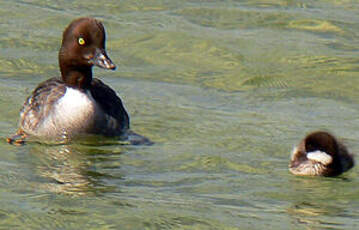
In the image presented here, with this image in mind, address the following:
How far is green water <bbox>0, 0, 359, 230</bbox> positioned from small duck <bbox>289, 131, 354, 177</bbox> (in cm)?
11

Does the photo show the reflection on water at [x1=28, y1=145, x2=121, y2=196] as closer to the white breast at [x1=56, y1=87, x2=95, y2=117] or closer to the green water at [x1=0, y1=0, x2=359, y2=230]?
the green water at [x1=0, y1=0, x2=359, y2=230]

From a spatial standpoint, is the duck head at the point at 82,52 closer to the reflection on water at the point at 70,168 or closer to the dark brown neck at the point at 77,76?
the dark brown neck at the point at 77,76

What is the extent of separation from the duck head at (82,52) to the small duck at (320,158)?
6.83 ft

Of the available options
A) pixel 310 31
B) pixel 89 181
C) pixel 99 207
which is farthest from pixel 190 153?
pixel 310 31

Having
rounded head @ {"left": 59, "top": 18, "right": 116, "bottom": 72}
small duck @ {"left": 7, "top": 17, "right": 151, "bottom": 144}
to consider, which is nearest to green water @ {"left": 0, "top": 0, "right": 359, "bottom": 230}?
small duck @ {"left": 7, "top": 17, "right": 151, "bottom": 144}

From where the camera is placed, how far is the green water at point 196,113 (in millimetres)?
8539

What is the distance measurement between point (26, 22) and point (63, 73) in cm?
452

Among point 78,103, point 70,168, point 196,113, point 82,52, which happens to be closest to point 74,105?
point 78,103

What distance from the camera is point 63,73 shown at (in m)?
11.2

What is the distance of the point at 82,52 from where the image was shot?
36.1ft

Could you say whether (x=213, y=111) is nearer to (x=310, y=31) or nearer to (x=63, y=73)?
(x=63, y=73)

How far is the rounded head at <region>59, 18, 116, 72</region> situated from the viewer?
35.7ft

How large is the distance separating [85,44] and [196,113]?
1.66 meters

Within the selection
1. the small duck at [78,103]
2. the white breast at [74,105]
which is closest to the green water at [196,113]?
the small duck at [78,103]
